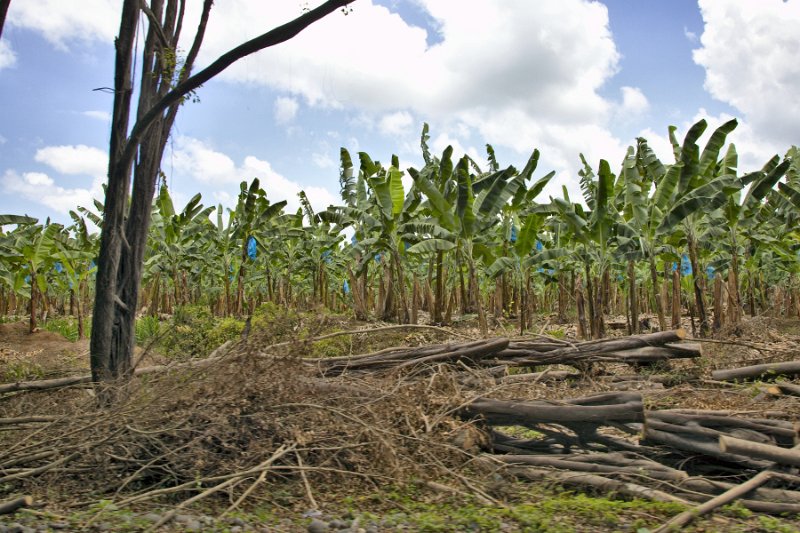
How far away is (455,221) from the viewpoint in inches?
547

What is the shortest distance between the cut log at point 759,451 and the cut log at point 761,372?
10.1ft

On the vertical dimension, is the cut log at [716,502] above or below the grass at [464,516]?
above

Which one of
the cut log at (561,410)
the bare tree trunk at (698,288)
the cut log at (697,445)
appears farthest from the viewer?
the bare tree trunk at (698,288)

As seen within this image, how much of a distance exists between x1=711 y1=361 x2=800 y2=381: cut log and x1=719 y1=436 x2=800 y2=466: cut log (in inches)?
121

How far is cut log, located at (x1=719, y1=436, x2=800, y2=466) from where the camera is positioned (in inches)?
187

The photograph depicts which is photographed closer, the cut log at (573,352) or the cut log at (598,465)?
the cut log at (598,465)

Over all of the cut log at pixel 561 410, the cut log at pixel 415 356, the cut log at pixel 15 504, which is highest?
the cut log at pixel 415 356

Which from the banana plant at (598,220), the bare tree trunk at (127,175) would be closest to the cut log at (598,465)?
the bare tree trunk at (127,175)

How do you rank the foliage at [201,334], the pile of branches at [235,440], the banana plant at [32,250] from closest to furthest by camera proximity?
1. the pile of branches at [235,440]
2. the foliage at [201,334]
3. the banana plant at [32,250]

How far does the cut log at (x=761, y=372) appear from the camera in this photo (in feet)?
24.7

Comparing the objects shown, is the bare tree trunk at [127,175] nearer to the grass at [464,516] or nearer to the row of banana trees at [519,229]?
the grass at [464,516]

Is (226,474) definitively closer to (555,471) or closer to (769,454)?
(555,471)

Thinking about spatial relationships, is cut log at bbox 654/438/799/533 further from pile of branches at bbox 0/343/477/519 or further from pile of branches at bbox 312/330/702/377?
pile of branches at bbox 312/330/702/377

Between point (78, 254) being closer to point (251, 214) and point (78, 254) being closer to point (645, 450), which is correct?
point (251, 214)
